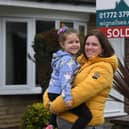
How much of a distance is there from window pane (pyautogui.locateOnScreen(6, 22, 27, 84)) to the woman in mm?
6421

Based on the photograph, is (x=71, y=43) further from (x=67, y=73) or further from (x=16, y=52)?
(x=16, y=52)

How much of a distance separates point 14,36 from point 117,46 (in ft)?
10.1

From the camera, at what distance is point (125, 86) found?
705cm

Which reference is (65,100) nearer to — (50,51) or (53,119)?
(53,119)

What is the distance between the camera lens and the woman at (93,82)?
13.2 feet

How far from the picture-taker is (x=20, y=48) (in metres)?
10.8

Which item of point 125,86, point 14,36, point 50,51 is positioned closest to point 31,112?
point 50,51

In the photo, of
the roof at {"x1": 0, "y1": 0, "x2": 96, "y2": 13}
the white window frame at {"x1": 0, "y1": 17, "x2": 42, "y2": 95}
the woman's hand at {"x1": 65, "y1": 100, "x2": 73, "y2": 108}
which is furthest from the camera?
the white window frame at {"x1": 0, "y1": 17, "x2": 42, "y2": 95}

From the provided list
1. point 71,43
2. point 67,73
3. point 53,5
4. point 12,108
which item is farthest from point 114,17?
point 67,73

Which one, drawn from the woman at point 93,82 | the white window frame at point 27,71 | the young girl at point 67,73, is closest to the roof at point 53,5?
the white window frame at point 27,71

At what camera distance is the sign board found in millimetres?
7895

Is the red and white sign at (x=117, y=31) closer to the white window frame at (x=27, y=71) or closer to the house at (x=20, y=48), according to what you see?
the house at (x=20, y=48)

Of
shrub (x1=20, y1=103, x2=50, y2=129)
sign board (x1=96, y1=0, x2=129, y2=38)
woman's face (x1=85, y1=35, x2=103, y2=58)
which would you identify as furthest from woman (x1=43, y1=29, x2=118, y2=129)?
shrub (x1=20, y1=103, x2=50, y2=129)

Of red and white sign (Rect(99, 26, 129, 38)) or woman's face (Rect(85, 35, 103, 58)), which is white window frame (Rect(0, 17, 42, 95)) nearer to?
red and white sign (Rect(99, 26, 129, 38))
